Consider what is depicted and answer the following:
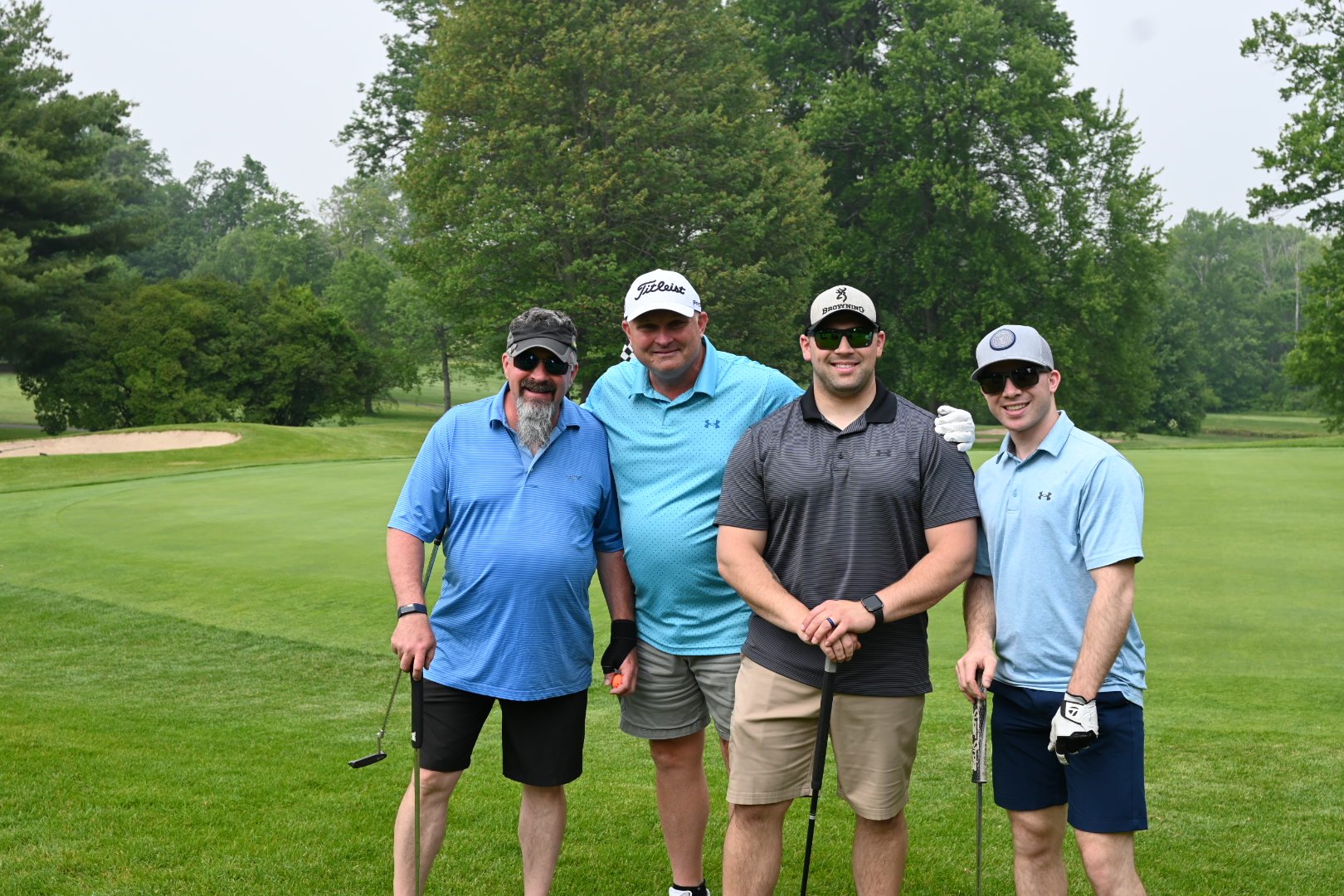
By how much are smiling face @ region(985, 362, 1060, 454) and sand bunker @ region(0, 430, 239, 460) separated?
989 inches

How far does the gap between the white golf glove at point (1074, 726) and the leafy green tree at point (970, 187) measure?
33.7 meters

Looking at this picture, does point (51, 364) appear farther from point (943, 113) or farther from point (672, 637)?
point (672, 637)

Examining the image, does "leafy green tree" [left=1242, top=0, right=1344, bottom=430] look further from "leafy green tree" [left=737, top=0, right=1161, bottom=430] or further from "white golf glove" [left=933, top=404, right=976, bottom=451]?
"white golf glove" [left=933, top=404, right=976, bottom=451]

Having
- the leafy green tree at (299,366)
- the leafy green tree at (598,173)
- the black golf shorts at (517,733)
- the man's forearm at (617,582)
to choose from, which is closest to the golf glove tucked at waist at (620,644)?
the man's forearm at (617,582)

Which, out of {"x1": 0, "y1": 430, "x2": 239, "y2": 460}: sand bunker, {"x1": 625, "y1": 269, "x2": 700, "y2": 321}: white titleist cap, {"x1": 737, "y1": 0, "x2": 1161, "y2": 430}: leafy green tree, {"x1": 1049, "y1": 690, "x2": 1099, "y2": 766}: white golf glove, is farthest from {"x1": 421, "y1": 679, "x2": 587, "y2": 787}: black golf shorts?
{"x1": 737, "y1": 0, "x2": 1161, "y2": 430}: leafy green tree

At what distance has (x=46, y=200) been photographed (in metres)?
34.7

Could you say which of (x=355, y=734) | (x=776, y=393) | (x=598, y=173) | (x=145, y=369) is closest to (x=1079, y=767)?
(x=776, y=393)

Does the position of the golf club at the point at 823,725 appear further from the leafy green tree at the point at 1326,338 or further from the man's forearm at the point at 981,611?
the leafy green tree at the point at 1326,338

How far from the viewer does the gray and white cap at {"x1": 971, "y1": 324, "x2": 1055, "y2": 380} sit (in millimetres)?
3312

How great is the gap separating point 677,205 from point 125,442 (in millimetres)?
13878

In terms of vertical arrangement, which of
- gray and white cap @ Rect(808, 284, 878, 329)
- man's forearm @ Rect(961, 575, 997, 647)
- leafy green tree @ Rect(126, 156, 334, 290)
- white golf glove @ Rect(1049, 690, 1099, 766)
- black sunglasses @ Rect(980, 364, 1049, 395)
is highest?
leafy green tree @ Rect(126, 156, 334, 290)

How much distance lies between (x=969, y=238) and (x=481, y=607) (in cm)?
3532

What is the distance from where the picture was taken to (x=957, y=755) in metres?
5.80

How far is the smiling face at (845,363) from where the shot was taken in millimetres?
3445
